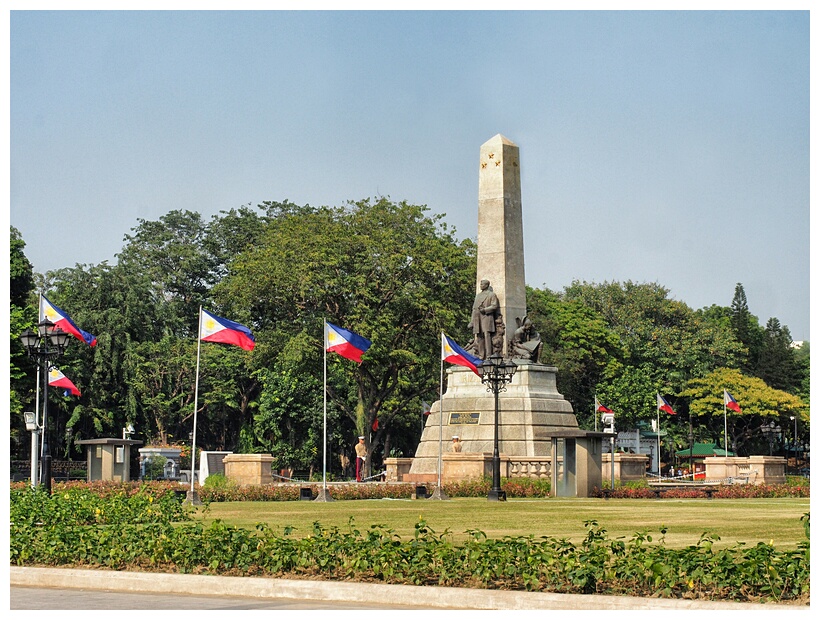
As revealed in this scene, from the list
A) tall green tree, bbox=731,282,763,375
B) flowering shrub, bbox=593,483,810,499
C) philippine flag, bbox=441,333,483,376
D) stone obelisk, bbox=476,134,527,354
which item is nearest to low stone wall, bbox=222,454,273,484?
philippine flag, bbox=441,333,483,376

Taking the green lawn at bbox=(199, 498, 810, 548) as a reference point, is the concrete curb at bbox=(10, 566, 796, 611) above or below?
above

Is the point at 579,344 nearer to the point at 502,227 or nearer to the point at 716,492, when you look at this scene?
the point at 502,227

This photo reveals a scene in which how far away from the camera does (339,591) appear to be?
1312 cm

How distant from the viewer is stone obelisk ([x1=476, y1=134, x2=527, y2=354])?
42750 millimetres

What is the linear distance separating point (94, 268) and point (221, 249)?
10.3 meters

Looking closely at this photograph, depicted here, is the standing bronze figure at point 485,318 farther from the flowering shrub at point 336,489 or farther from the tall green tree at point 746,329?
the tall green tree at point 746,329

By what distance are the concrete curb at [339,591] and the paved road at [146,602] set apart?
172 mm

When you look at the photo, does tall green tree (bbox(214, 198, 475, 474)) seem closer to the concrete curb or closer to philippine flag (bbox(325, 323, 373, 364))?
philippine flag (bbox(325, 323, 373, 364))

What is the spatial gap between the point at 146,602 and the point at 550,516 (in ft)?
42.2

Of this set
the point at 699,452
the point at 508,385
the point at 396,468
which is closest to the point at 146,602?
the point at 508,385

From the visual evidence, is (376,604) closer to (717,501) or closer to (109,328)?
(717,501)

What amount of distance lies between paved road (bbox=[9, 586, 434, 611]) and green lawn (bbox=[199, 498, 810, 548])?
575 centimetres

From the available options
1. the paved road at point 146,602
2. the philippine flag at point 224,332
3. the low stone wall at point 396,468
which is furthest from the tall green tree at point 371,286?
A: the paved road at point 146,602

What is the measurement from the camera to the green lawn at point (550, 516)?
1995cm
